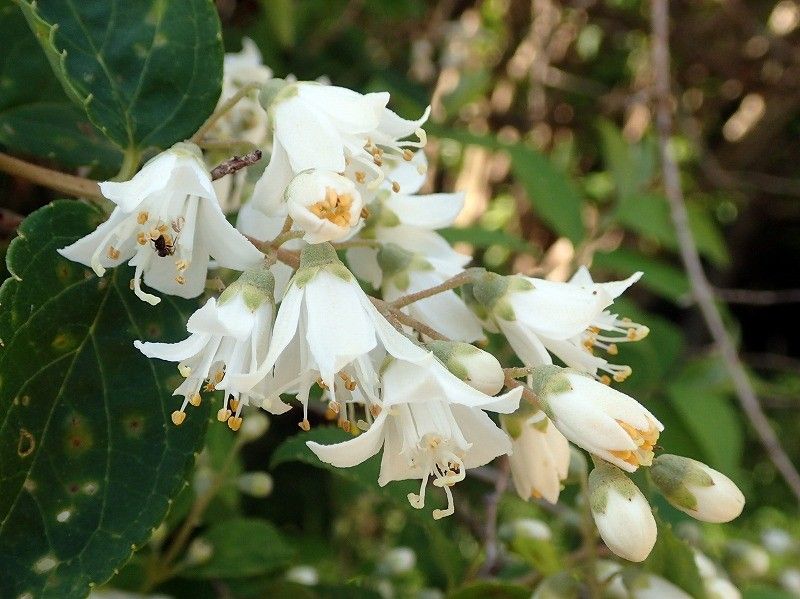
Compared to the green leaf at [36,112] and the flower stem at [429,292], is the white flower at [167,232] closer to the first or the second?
the flower stem at [429,292]

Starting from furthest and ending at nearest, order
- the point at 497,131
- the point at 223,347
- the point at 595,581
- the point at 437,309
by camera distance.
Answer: the point at 497,131
the point at 595,581
the point at 437,309
the point at 223,347

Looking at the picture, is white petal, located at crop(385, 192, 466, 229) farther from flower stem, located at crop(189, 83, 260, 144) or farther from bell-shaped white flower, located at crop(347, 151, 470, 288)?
flower stem, located at crop(189, 83, 260, 144)

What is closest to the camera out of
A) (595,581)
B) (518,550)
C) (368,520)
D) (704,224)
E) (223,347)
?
(223,347)

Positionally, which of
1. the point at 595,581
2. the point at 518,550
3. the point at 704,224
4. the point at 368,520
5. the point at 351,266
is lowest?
the point at 368,520

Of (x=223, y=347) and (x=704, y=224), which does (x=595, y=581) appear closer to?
(x=223, y=347)

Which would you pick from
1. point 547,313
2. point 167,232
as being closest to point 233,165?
point 167,232

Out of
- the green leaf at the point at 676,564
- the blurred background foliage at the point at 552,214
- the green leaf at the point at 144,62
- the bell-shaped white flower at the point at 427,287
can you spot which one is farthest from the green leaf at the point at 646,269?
the green leaf at the point at 144,62

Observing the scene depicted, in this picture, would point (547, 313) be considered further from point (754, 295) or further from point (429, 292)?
point (754, 295)

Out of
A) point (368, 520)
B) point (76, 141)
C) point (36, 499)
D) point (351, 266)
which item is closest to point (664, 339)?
point (368, 520)
